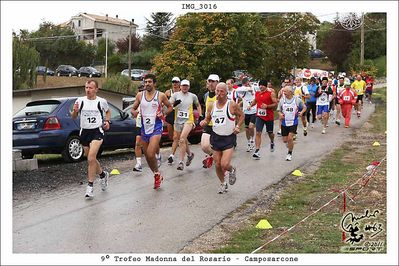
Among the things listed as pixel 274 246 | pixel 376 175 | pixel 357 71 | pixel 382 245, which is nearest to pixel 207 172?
pixel 376 175

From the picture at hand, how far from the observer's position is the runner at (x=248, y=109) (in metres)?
12.4

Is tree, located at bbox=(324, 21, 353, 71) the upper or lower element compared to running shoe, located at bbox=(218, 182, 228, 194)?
upper

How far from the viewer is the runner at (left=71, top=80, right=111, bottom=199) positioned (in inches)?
312

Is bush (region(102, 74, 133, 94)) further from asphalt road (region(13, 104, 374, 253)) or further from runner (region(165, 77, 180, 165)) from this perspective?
asphalt road (region(13, 104, 374, 253))

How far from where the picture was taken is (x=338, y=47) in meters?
26.2

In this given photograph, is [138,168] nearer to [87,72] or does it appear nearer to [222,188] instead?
[222,188]

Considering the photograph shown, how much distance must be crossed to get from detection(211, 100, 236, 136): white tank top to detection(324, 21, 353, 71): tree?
59.2ft

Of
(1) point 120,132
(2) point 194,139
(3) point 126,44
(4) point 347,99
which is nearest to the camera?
(1) point 120,132

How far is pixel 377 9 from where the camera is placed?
5.84m

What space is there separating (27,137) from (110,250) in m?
5.56

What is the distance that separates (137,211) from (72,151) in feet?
13.9

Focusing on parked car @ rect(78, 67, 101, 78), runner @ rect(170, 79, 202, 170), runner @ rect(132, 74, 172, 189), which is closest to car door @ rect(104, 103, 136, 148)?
runner @ rect(170, 79, 202, 170)

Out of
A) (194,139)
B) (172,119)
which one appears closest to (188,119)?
(172,119)

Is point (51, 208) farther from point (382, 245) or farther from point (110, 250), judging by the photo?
point (382, 245)
